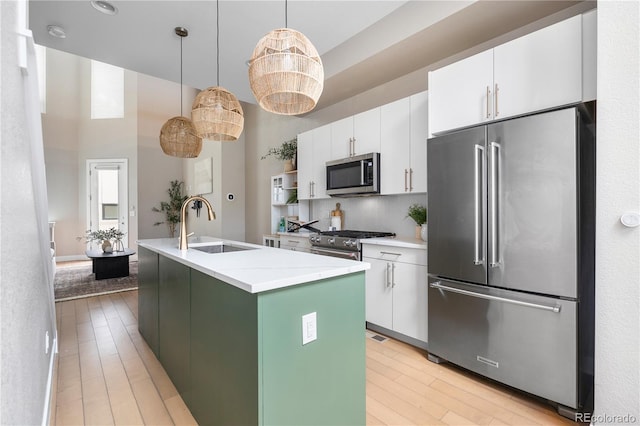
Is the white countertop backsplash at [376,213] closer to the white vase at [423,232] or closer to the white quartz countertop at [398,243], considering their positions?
the white vase at [423,232]

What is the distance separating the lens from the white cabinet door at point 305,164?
413cm

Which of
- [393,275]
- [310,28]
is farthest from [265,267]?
[310,28]

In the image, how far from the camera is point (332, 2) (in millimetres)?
2695

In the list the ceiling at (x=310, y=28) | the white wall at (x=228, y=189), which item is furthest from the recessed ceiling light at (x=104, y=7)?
the white wall at (x=228, y=189)

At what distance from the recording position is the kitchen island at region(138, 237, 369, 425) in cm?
125

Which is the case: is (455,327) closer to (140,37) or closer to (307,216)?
(307,216)

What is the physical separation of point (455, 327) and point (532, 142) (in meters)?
1.37

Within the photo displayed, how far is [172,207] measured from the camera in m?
7.94

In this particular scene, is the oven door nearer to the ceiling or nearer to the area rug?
the ceiling

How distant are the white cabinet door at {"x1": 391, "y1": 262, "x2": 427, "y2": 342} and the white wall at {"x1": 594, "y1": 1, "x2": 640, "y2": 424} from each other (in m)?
1.12

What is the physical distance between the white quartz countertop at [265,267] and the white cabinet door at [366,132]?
6.03 ft

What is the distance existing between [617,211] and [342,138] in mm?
2608

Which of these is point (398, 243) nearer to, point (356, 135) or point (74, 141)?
point (356, 135)

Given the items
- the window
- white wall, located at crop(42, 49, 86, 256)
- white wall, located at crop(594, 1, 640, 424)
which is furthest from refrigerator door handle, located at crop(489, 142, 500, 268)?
white wall, located at crop(42, 49, 86, 256)
